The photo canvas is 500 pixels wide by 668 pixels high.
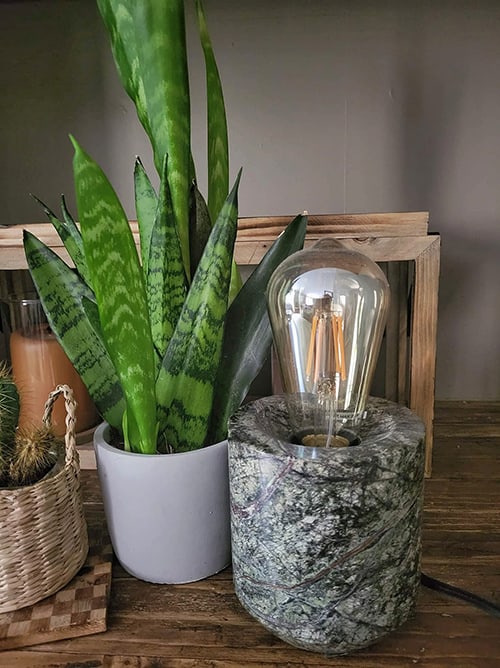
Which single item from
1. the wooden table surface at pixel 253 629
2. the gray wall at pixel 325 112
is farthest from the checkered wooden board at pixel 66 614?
the gray wall at pixel 325 112

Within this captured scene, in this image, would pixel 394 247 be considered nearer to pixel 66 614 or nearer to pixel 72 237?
pixel 72 237

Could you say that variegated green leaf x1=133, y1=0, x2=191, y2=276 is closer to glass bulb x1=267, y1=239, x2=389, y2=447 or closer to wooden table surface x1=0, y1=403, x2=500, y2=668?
glass bulb x1=267, y1=239, x2=389, y2=447

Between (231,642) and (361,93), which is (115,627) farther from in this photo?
(361,93)

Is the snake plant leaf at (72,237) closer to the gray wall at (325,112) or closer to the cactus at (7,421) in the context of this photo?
the cactus at (7,421)

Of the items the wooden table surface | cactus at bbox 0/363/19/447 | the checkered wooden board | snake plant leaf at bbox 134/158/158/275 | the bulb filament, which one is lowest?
the wooden table surface

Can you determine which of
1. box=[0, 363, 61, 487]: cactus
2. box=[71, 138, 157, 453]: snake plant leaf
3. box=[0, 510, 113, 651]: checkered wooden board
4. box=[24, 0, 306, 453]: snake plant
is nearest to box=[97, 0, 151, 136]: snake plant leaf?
box=[24, 0, 306, 453]: snake plant

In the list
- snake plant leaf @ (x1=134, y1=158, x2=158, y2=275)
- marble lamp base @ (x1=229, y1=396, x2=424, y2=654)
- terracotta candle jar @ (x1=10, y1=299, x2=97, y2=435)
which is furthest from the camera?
terracotta candle jar @ (x1=10, y1=299, x2=97, y2=435)

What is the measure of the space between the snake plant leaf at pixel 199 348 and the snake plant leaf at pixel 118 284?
27 millimetres

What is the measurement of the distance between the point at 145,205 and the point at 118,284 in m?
0.10

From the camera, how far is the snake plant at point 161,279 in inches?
13.1

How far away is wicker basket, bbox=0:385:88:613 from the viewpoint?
342 mm

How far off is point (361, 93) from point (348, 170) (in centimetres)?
8

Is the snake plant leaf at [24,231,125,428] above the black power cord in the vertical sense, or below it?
above

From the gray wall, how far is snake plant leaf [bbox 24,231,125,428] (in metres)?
0.28
